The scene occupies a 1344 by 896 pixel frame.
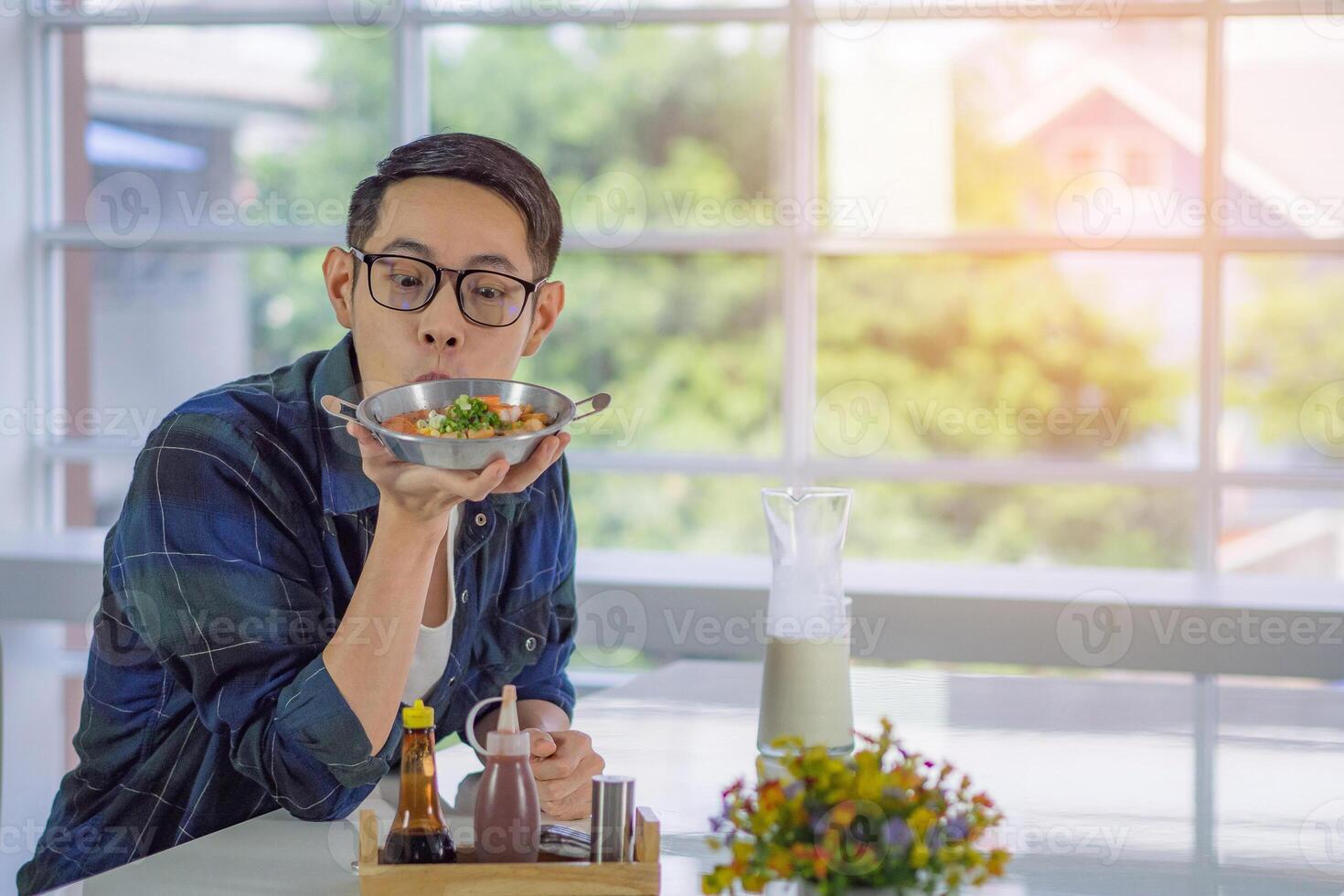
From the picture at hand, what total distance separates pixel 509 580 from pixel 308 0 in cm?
279

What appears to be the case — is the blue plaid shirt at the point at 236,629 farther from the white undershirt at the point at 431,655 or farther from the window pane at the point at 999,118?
the window pane at the point at 999,118

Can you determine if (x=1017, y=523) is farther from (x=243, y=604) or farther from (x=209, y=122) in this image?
(x=243, y=604)

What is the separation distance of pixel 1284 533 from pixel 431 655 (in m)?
3.10

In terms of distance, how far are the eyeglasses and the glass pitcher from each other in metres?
0.34

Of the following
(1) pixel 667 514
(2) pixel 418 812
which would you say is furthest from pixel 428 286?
(1) pixel 667 514

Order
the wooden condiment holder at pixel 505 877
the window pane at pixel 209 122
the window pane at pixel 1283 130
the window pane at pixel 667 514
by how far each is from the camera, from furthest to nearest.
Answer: the window pane at pixel 667 514
the window pane at pixel 209 122
the window pane at pixel 1283 130
the wooden condiment holder at pixel 505 877

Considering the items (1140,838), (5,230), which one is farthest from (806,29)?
(1140,838)

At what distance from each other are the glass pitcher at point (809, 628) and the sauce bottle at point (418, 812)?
0.38m

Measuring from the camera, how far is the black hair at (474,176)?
1393 millimetres

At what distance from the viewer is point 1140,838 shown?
3.80 feet

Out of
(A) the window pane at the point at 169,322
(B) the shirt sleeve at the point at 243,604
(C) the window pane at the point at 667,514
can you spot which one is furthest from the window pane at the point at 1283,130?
(B) the shirt sleeve at the point at 243,604

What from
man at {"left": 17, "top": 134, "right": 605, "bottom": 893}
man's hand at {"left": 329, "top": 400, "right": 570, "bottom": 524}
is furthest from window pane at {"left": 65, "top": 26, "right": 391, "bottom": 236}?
man's hand at {"left": 329, "top": 400, "right": 570, "bottom": 524}

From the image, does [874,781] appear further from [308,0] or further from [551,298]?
[308,0]

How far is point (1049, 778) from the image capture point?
4.43 ft
